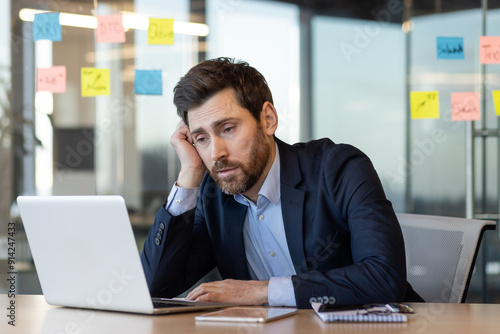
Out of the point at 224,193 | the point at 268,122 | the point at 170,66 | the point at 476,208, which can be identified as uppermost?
the point at 170,66

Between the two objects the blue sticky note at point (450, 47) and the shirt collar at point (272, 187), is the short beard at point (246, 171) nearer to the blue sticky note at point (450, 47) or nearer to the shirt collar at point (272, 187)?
the shirt collar at point (272, 187)

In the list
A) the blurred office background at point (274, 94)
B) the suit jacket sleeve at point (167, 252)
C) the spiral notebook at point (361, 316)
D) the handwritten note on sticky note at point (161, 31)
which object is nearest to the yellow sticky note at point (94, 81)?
the handwritten note on sticky note at point (161, 31)

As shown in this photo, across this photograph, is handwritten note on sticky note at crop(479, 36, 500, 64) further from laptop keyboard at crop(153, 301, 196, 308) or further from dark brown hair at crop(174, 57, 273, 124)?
laptop keyboard at crop(153, 301, 196, 308)

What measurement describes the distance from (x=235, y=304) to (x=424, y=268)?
671 millimetres

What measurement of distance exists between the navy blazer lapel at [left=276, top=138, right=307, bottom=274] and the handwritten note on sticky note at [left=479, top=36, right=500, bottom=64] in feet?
6.59

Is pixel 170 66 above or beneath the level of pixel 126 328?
above

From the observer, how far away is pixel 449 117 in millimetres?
3730

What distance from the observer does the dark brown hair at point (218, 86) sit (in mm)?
1780

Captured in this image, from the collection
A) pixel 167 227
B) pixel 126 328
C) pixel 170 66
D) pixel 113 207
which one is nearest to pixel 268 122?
pixel 167 227

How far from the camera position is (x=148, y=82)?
3.48 metres

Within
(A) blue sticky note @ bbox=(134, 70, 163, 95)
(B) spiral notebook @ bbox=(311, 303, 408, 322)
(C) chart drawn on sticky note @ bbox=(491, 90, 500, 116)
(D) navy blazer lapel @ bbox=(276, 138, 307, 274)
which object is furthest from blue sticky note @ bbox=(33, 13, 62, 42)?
(B) spiral notebook @ bbox=(311, 303, 408, 322)

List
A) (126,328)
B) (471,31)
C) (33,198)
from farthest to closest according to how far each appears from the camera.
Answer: (471,31) → (33,198) → (126,328)

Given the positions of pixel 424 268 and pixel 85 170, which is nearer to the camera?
pixel 424 268

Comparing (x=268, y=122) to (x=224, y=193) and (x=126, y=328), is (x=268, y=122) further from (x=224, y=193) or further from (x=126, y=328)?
(x=126, y=328)
